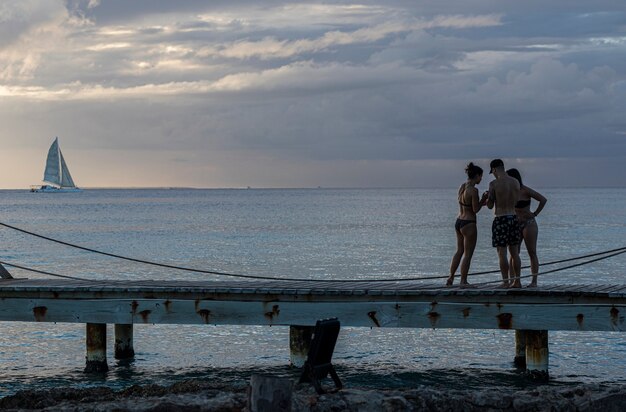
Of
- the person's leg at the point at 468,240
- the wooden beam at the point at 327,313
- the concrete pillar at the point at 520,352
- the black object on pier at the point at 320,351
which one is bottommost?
the concrete pillar at the point at 520,352

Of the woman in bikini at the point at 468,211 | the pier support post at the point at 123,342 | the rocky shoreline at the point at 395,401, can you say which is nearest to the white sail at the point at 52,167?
the pier support post at the point at 123,342

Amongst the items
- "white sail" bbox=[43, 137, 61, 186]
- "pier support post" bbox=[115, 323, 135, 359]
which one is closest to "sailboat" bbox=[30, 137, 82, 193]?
"white sail" bbox=[43, 137, 61, 186]

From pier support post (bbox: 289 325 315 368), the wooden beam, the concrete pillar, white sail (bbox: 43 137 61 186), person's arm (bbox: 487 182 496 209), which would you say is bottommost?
the concrete pillar

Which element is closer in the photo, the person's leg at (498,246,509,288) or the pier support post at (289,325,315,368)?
the person's leg at (498,246,509,288)

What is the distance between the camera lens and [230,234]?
225ft

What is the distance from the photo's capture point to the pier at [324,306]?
13.7 metres

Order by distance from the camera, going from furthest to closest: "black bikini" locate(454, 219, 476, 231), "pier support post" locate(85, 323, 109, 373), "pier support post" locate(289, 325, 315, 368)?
1. "pier support post" locate(85, 323, 109, 373)
2. "pier support post" locate(289, 325, 315, 368)
3. "black bikini" locate(454, 219, 476, 231)

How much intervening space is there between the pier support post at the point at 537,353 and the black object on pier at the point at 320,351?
7.09 meters

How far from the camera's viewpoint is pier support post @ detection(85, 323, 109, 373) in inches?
623

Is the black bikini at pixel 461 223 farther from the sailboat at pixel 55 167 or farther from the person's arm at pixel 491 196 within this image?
the sailboat at pixel 55 167

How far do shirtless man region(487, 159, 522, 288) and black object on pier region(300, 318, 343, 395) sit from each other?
606cm

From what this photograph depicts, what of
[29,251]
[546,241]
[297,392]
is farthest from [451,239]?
[297,392]

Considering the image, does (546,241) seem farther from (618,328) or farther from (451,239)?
(618,328)

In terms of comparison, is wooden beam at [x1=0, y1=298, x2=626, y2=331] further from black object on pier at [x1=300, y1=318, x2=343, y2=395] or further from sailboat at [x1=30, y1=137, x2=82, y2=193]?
sailboat at [x1=30, y1=137, x2=82, y2=193]
